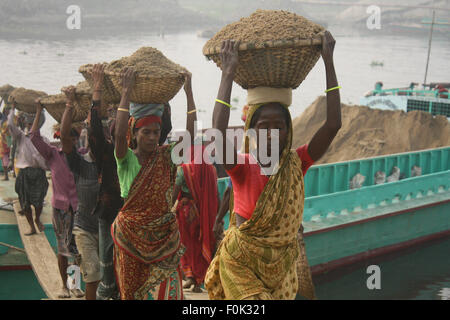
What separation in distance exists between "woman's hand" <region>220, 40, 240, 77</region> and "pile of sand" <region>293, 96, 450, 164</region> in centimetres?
1052

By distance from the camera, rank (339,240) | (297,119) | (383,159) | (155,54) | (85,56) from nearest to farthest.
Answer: (155,54)
(339,240)
(383,159)
(297,119)
(85,56)

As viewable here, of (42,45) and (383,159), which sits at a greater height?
(42,45)

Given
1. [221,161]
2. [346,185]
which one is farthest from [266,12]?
[346,185]

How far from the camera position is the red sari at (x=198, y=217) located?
15.9ft

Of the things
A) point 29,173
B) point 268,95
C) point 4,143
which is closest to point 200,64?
point 4,143

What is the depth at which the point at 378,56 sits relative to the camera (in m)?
35.5

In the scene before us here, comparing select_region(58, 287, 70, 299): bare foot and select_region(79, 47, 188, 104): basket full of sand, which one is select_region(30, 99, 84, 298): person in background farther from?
select_region(79, 47, 188, 104): basket full of sand

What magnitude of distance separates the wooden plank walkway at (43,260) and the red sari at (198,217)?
126 centimetres

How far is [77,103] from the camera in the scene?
13.6 feet

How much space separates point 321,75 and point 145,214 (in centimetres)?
3049

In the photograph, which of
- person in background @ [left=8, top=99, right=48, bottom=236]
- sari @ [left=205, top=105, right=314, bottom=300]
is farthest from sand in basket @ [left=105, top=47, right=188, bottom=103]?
person in background @ [left=8, top=99, right=48, bottom=236]

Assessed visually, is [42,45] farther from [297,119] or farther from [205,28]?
[297,119]

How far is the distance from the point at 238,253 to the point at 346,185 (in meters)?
6.75
